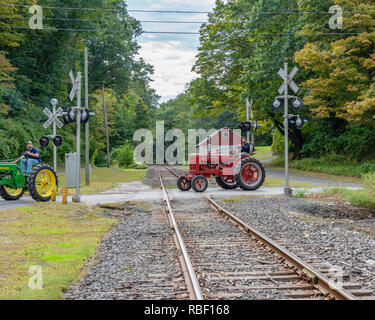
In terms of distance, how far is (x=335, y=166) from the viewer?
28.8 meters

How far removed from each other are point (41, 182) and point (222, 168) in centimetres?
697

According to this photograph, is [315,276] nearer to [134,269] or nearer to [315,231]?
[134,269]

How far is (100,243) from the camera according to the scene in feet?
26.1

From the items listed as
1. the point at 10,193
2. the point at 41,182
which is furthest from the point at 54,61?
the point at 41,182

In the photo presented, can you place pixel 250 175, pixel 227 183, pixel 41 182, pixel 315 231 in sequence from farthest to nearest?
1. pixel 227 183
2. pixel 250 175
3. pixel 41 182
4. pixel 315 231

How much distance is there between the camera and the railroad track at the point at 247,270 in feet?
16.2

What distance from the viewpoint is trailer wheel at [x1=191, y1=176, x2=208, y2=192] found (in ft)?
55.3

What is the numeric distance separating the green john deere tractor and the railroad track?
611cm

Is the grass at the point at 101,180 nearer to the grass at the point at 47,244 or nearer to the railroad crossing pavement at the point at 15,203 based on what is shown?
the railroad crossing pavement at the point at 15,203

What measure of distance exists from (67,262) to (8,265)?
0.83 metres

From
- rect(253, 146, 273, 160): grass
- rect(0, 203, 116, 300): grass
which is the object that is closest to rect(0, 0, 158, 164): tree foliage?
rect(0, 203, 116, 300): grass

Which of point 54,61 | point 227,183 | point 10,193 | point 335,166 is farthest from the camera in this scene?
point 54,61

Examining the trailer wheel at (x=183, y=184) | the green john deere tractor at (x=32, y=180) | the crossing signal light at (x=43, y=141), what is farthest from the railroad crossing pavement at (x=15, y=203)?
the trailer wheel at (x=183, y=184)

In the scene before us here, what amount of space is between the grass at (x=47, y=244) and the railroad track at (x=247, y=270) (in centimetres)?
163
